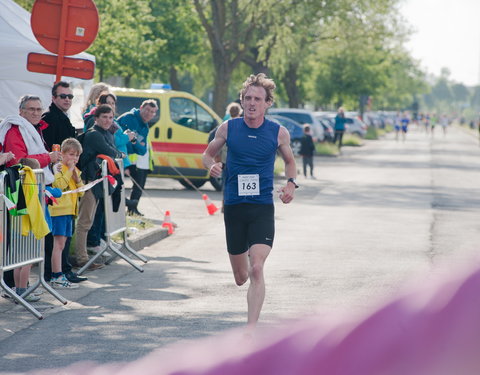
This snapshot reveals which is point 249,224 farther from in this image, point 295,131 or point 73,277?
point 295,131

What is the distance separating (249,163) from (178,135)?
1484cm

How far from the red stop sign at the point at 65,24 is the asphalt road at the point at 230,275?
90.8 inches

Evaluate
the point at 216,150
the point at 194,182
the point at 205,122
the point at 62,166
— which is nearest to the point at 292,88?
the point at 194,182

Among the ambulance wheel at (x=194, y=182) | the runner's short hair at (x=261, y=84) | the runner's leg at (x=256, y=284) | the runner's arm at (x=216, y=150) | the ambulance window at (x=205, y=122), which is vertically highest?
the runner's short hair at (x=261, y=84)

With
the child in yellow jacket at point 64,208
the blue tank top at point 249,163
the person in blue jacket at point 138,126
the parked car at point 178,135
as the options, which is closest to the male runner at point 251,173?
the blue tank top at point 249,163

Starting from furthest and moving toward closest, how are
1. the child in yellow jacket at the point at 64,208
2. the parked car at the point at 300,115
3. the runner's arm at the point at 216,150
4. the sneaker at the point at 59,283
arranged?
1. the parked car at the point at 300,115
2. the sneaker at the point at 59,283
3. the child in yellow jacket at the point at 64,208
4. the runner's arm at the point at 216,150

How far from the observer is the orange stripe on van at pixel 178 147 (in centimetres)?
2114

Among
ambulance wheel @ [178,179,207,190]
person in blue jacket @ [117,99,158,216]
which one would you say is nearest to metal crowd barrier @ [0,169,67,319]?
person in blue jacket @ [117,99,158,216]

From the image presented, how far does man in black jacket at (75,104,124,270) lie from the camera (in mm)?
9875

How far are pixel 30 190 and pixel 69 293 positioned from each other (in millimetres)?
1443

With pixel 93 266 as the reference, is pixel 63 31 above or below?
above

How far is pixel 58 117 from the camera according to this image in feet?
30.9

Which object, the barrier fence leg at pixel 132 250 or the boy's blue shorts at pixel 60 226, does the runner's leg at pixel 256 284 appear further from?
the barrier fence leg at pixel 132 250

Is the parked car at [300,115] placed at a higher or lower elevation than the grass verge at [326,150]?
higher
